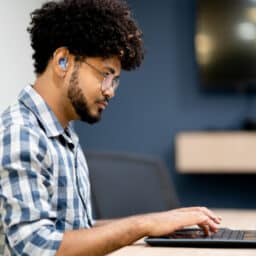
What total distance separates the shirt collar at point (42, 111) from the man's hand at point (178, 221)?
1.10 ft

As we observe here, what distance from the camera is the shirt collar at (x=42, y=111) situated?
1752mm

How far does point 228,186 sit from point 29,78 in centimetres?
151

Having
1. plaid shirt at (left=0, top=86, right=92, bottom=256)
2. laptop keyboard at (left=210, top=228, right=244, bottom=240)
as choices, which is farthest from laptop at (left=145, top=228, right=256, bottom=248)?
plaid shirt at (left=0, top=86, right=92, bottom=256)

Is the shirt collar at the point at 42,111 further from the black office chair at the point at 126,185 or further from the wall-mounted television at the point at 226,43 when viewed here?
the wall-mounted television at the point at 226,43

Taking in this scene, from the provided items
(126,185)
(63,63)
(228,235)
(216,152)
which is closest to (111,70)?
(63,63)

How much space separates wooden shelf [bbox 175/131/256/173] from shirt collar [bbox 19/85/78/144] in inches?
91.7

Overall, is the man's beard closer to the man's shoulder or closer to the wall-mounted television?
the man's shoulder

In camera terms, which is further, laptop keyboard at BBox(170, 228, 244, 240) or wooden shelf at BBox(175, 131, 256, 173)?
wooden shelf at BBox(175, 131, 256, 173)

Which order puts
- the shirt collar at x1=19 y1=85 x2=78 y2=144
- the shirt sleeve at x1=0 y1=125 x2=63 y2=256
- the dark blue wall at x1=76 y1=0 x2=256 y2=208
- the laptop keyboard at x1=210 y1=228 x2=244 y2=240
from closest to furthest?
the shirt sleeve at x1=0 y1=125 x2=63 y2=256, the laptop keyboard at x1=210 y1=228 x2=244 y2=240, the shirt collar at x1=19 y1=85 x2=78 y2=144, the dark blue wall at x1=76 y1=0 x2=256 y2=208

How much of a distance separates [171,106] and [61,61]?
2.61 metres

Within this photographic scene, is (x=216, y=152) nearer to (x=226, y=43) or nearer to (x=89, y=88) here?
(x=226, y=43)

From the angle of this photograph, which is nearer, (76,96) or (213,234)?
(213,234)

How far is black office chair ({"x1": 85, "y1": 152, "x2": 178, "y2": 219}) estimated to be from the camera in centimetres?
266

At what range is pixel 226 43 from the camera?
4.17 m
